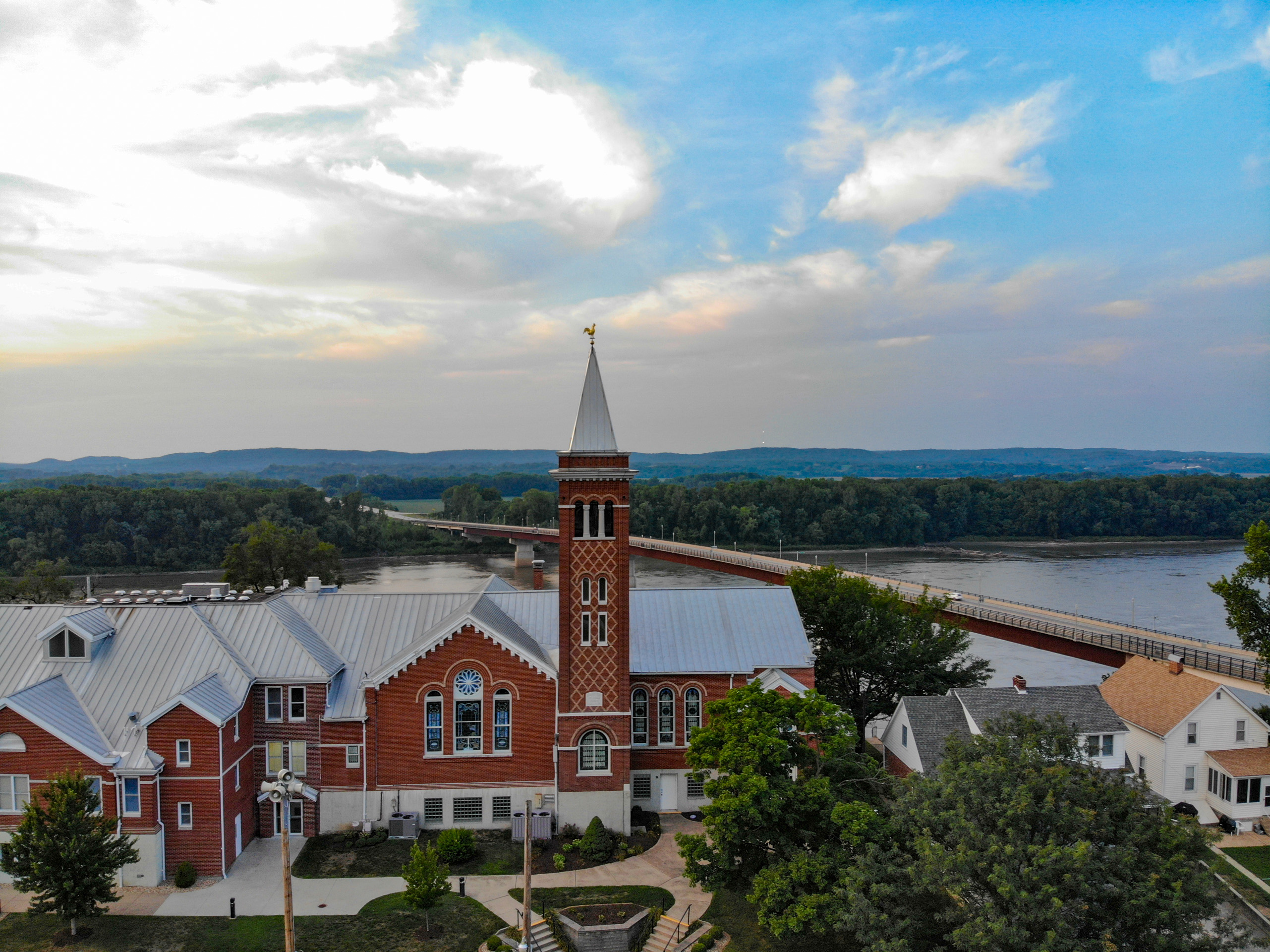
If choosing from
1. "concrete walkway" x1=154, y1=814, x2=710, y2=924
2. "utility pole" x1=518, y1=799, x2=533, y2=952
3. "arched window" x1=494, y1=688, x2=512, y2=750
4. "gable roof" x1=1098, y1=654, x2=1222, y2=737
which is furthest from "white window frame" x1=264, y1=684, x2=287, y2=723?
"gable roof" x1=1098, y1=654, x2=1222, y2=737

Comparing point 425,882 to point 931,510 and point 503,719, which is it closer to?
point 503,719

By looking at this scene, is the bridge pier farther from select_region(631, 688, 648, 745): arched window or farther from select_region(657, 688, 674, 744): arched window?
select_region(657, 688, 674, 744): arched window

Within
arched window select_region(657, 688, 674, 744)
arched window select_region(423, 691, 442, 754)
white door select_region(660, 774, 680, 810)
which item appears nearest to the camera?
arched window select_region(423, 691, 442, 754)

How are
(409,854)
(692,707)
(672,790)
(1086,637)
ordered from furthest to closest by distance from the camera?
(1086,637) < (692,707) < (672,790) < (409,854)

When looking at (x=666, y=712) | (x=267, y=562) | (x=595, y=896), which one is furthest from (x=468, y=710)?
(x=267, y=562)

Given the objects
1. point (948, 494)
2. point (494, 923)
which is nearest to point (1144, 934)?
point (494, 923)

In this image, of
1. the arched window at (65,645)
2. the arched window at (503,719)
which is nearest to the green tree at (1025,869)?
the arched window at (503,719)

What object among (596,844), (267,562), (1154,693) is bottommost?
(596,844)
